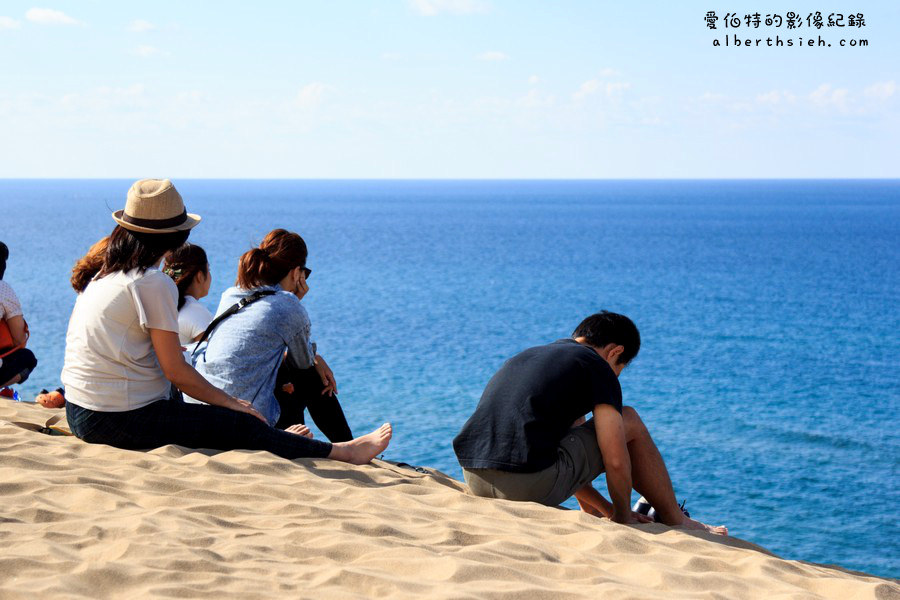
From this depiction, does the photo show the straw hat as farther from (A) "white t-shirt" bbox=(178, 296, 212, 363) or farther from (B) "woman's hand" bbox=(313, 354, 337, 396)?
(B) "woman's hand" bbox=(313, 354, 337, 396)

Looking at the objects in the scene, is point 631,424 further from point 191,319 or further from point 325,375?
point 191,319

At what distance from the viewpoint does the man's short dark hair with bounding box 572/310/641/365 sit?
5023 millimetres

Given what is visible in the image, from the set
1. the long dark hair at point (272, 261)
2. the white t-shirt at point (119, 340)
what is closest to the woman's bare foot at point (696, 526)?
the long dark hair at point (272, 261)

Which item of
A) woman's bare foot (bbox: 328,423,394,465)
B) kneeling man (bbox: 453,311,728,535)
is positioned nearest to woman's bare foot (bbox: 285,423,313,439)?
woman's bare foot (bbox: 328,423,394,465)

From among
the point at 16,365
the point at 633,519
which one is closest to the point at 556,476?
the point at 633,519

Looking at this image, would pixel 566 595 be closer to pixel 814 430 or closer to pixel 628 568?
pixel 628 568

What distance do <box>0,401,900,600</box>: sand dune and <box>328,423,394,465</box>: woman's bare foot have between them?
32 cm

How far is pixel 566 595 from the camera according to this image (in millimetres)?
3387

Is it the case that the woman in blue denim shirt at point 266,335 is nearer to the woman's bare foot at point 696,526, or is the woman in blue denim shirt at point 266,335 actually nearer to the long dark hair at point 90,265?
the long dark hair at point 90,265

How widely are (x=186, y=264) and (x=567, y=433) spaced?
116 inches

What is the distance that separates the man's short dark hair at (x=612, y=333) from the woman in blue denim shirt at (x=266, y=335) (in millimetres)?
1803

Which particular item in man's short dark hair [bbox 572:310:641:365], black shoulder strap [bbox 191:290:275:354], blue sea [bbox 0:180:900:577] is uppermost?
black shoulder strap [bbox 191:290:275:354]

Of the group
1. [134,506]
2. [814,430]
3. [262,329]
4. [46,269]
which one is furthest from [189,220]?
[46,269]

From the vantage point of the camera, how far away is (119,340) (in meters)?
4.91
